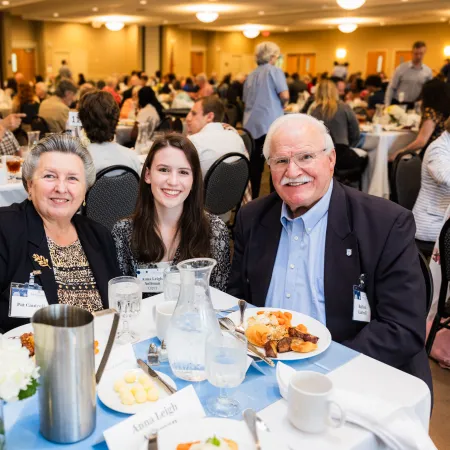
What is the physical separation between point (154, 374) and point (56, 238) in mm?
855

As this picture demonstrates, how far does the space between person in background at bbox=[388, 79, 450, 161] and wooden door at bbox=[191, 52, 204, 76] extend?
60.1 ft

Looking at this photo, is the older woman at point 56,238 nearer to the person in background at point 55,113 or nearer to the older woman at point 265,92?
the older woman at point 265,92

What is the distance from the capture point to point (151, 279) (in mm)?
2059

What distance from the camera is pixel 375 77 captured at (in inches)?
492

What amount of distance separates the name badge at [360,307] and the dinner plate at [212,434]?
2.57 ft

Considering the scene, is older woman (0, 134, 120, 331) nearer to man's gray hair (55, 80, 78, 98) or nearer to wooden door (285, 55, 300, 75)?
man's gray hair (55, 80, 78, 98)

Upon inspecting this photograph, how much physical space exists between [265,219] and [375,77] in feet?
37.9

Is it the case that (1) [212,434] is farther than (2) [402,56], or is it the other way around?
(2) [402,56]

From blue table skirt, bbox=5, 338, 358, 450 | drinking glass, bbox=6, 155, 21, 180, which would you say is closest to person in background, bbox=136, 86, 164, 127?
drinking glass, bbox=6, 155, 21, 180

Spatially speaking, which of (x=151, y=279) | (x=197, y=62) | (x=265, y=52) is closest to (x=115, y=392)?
(x=151, y=279)

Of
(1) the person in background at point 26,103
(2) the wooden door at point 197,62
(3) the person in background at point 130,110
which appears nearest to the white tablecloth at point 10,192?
(3) the person in background at point 130,110

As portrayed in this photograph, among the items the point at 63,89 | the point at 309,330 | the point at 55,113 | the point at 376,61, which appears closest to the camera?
the point at 309,330

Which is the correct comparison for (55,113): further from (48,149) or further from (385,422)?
(385,422)

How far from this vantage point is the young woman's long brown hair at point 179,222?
2.19 metres
